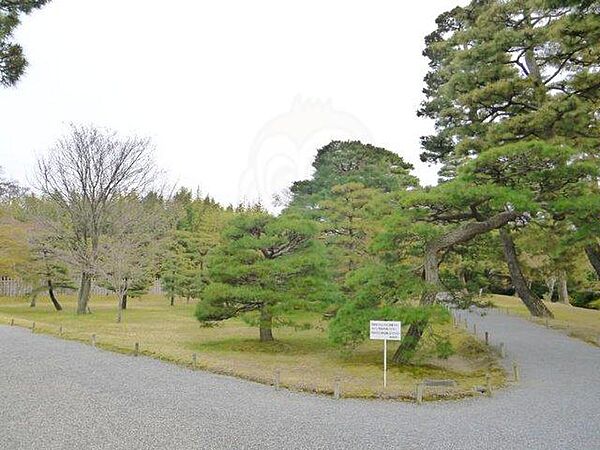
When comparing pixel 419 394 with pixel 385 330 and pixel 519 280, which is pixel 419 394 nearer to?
pixel 385 330

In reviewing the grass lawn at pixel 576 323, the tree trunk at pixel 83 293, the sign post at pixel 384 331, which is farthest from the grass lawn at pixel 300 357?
the tree trunk at pixel 83 293

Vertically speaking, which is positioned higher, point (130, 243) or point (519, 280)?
point (130, 243)

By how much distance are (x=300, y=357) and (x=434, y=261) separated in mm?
4758

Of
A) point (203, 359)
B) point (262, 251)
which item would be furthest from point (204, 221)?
point (203, 359)

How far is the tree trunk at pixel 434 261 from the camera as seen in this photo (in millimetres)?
11047

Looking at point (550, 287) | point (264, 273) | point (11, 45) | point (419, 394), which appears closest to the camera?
point (11, 45)

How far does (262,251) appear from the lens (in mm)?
15922

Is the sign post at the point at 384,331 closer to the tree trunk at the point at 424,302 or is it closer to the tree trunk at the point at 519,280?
the tree trunk at the point at 424,302

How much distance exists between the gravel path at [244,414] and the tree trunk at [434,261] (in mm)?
2457

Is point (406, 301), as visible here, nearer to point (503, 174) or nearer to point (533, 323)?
point (503, 174)

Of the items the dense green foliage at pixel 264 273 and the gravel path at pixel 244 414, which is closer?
the gravel path at pixel 244 414

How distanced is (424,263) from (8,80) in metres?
9.31

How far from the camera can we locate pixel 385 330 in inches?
384

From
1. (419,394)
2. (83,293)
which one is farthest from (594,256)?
(83,293)
